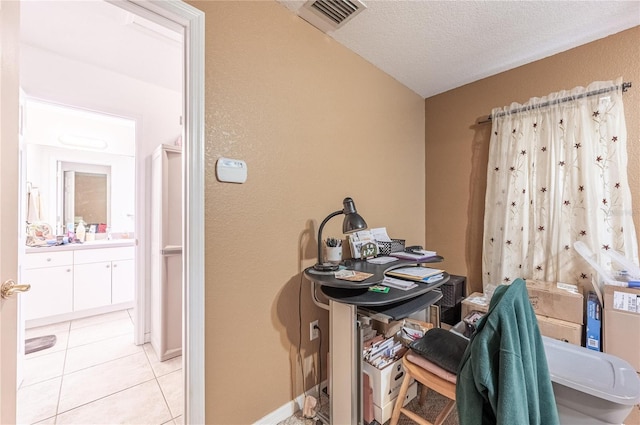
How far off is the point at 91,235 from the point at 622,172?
17.3 ft

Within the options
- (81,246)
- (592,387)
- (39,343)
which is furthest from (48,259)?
(592,387)

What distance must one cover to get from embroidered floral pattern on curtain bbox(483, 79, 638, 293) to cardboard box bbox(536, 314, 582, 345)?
0.33 meters

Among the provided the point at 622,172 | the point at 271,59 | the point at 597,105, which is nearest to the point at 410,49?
the point at 271,59

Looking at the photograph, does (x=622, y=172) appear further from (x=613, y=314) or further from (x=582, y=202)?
(x=613, y=314)

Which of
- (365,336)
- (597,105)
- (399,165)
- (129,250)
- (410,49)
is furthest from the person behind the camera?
(129,250)

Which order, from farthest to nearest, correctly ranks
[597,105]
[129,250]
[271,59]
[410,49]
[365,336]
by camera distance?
[129,250] < [410,49] < [597,105] < [365,336] < [271,59]

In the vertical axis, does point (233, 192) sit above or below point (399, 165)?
below

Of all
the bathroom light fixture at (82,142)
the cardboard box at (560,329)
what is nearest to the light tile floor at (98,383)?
the bathroom light fixture at (82,142)

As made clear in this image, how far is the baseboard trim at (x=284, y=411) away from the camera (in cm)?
140

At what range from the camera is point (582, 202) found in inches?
67.9

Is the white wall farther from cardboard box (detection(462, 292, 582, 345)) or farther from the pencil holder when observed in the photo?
cardboard box (detection(462, 292, 582, 345))

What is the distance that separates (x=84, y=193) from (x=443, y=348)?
14.4ft

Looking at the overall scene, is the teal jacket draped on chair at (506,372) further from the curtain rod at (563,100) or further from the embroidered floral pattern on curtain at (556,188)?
the curtain rod at (563,100)

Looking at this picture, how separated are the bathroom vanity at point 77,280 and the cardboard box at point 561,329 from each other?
401 centimetres
